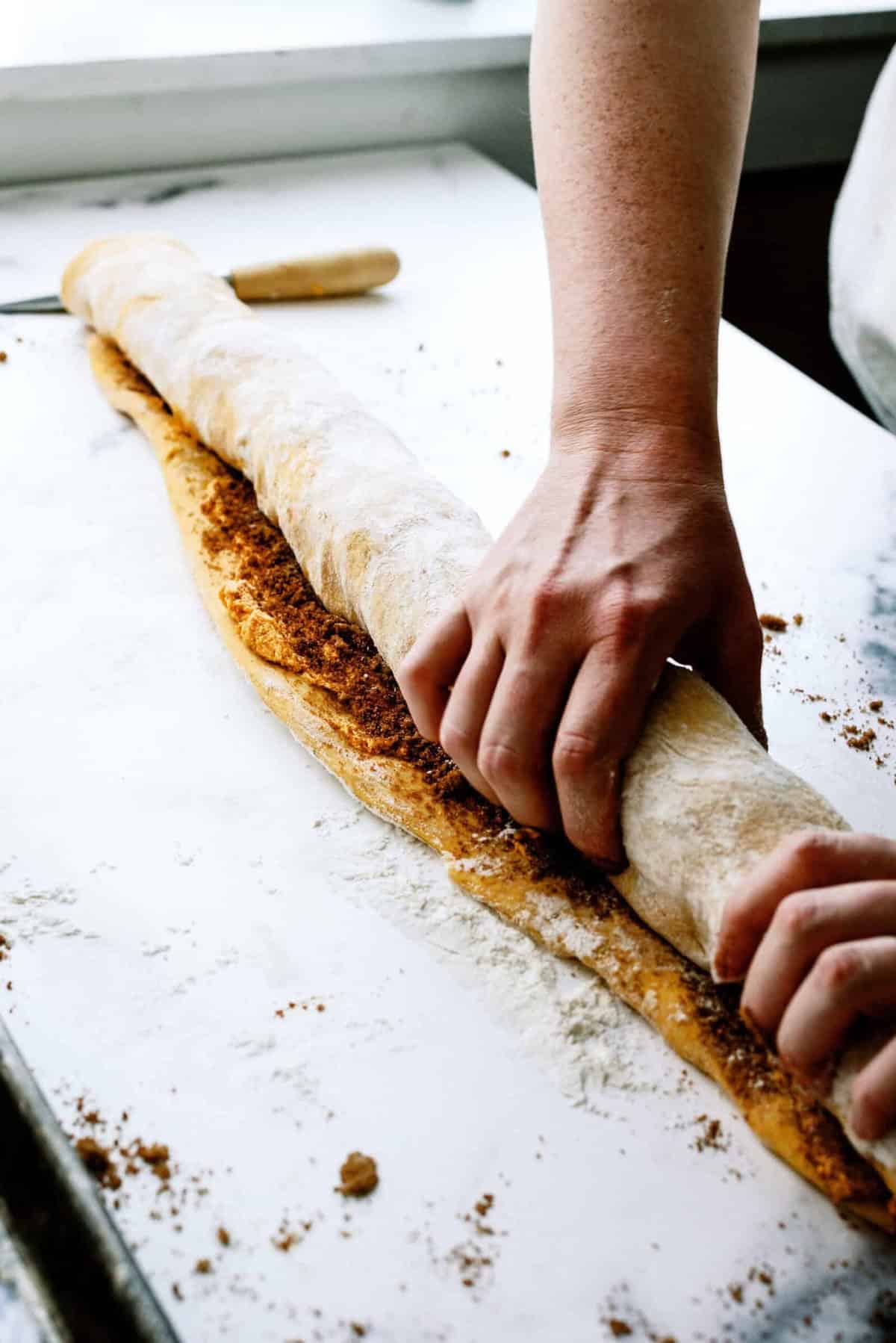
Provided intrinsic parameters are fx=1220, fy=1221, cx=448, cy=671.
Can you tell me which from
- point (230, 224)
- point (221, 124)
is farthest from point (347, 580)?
point (221, 124)

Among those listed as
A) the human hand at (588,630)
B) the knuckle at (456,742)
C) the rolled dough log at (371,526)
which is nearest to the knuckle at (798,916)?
the rolled dough log at (371,526)

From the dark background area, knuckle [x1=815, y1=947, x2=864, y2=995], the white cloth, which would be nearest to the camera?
knuckle [x1=815, y1=947, x2=864, y2=995]

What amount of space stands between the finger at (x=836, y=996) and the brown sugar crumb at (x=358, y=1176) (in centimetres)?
30

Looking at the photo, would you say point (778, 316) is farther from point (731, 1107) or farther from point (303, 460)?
point (731, 1107)

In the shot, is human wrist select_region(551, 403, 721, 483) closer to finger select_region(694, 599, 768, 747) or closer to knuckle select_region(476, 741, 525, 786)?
finger select_region(694, 599, 768, 747)

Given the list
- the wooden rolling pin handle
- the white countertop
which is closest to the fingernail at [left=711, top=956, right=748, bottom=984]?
the wooden rolling pin handle

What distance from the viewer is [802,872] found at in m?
0.84

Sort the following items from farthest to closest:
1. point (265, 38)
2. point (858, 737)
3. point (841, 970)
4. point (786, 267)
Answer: point (786, 267) < point (265, 38) < point (858, 737) < point (841, 970)

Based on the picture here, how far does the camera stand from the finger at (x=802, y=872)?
0.84 meters

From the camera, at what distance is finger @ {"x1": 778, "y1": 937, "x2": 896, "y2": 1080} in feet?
2.55

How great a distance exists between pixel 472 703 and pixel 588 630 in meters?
0.12

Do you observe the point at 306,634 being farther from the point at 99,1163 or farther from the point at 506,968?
the point at 99,1163

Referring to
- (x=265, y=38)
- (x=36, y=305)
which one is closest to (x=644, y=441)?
(x=36, y=305)

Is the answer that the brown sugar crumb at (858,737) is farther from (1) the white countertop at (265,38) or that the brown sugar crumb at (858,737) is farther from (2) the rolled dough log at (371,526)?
(1) the white countertop at (265,38)
